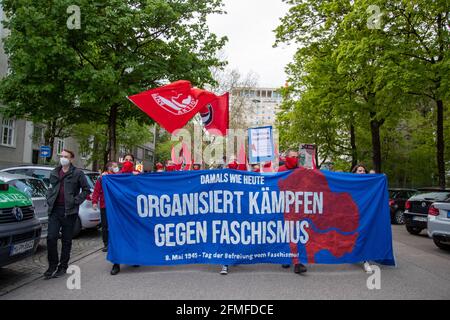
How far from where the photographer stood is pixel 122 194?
22.6 feet

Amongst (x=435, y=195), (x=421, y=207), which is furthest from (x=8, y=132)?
(x=435, y=195)

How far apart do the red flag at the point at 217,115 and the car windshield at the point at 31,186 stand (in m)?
3.89

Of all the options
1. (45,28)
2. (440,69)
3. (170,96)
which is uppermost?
(45,28)

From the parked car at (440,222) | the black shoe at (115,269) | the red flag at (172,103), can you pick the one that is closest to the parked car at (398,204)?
the parked car at (440,222)

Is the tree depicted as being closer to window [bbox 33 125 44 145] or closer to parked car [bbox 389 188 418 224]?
window [bbox 33 125 44 145]

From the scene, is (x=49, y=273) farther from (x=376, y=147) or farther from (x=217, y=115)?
(x=376, y=147)

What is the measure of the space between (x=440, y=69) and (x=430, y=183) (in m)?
21.8

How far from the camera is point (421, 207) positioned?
502 inches

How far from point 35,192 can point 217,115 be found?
13.9 ft

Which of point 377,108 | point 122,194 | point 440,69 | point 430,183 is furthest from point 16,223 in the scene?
point 430,183

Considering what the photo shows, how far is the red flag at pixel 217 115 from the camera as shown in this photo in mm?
9031

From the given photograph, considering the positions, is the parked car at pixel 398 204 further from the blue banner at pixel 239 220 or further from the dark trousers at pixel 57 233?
the dark trousers at pixel 57 233

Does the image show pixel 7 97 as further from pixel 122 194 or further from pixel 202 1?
pixel 122 194

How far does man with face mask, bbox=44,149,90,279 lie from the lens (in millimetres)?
6367
